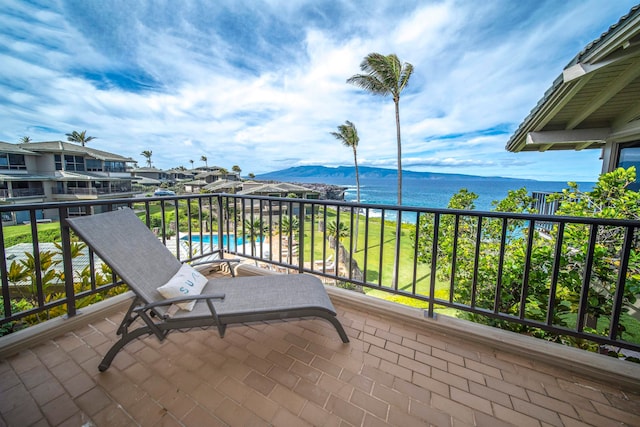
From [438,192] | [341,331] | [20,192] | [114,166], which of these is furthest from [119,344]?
[438,192]

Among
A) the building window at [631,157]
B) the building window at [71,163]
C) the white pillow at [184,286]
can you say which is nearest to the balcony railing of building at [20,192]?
the building window at [71,163]

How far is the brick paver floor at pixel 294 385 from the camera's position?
1.34m

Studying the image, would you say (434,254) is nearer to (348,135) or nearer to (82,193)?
(348,135)

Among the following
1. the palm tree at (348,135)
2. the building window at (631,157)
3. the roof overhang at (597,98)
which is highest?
the palm tree at (348,135)

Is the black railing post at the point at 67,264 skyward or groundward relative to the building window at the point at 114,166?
groundward

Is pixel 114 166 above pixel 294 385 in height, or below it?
above

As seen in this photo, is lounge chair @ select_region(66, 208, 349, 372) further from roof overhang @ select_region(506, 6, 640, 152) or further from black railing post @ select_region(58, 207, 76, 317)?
roof overhang @ select_region(506, 6, 640, 152)

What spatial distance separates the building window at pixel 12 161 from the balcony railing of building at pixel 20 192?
1620 mm

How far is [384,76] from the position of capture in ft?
40.5

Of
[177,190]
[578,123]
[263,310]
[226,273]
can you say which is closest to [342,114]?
[578,123]

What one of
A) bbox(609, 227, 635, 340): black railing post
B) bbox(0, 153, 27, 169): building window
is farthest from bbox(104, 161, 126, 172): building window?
bbox(609, 227, 635, 340): black railing post

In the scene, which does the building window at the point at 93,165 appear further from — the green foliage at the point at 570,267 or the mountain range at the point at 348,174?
the mountain range at the point at 348,174

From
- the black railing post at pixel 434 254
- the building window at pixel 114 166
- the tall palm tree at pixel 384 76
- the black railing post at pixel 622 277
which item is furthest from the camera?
the building window at pixel 114 166

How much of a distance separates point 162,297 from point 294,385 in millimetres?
1103
